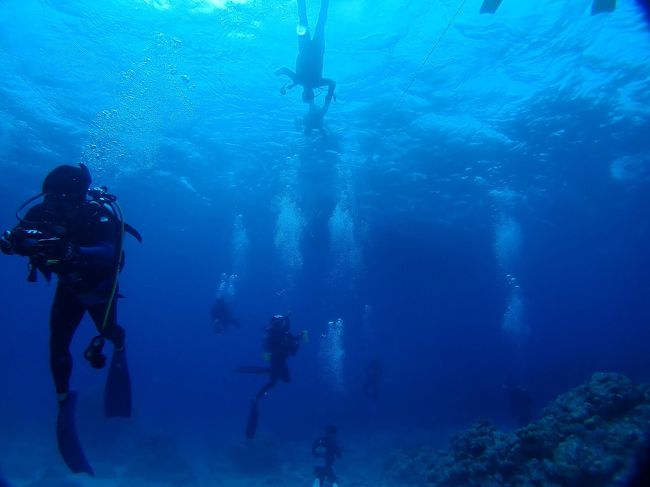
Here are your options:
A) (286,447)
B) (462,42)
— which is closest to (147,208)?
(286,447)

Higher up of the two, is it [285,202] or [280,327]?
[285,202]

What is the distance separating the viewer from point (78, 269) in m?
4.05

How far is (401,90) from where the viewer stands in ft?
53.1

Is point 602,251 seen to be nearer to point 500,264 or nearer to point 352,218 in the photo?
point 500,264

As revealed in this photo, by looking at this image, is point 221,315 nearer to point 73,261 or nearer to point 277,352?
point 277,352

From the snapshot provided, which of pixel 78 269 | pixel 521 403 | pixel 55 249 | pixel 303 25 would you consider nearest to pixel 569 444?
pixel 78 269

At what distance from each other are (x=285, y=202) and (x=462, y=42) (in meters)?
16.5

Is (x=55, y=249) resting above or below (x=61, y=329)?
above

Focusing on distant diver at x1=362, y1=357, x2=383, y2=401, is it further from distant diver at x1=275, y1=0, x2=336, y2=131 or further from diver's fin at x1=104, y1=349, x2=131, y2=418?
diver's fin at x1=104, y1=349, x2=131, y2=418

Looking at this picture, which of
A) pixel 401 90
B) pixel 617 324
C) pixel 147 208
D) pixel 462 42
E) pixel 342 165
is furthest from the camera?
pixel 617 324

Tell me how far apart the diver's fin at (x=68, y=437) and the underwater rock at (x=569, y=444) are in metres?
6.00

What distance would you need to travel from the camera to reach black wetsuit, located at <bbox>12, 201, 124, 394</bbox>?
3.85 meters

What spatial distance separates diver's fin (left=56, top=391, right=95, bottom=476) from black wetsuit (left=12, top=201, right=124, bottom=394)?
0.17 m

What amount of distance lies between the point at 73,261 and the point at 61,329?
1340 mm
